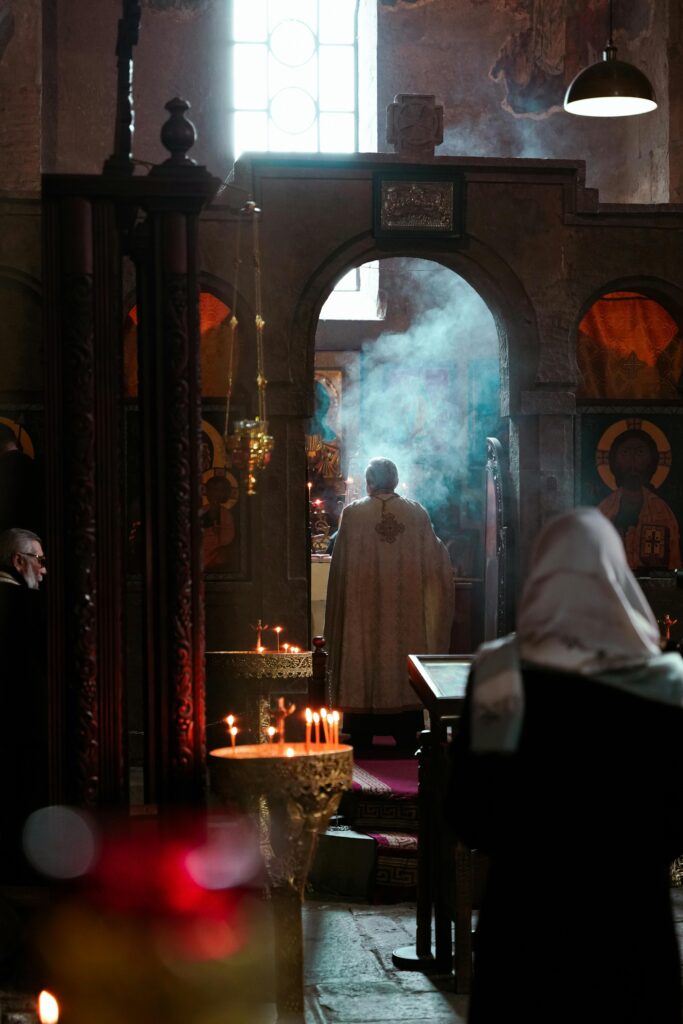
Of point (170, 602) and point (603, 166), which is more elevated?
point (603, 166)

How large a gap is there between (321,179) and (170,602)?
21.9ft

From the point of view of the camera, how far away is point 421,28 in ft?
49.3

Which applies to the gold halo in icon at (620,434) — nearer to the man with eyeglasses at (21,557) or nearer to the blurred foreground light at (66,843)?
the man with eyeglasses at (21,557)

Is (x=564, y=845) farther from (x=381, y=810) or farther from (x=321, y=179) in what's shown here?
(x=321, y=179)

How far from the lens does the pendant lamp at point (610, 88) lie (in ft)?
31.2

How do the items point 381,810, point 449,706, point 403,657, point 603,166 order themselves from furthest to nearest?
point 603,166 < point 403,657 < point 381,810 < point 449,706

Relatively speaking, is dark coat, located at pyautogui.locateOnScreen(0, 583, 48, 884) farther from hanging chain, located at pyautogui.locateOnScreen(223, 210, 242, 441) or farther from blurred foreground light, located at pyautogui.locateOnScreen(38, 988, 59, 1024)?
hanging chain, located at pyautogui.locateOnScreen(223, 210, 242, 441)

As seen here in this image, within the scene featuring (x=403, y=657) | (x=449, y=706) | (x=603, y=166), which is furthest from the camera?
(x=603, y=166)

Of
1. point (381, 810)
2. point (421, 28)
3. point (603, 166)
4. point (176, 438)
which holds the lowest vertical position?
point (381, 810)

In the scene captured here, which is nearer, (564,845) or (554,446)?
(564,845)

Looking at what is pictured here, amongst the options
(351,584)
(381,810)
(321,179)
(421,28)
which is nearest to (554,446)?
(351,584)

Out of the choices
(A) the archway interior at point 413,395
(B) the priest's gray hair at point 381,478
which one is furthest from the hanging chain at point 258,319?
(A) the archway interior at point 413,395

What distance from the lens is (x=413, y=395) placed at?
15070 millimetres

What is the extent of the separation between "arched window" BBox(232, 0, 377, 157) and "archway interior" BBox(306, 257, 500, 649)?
72.9 inches
